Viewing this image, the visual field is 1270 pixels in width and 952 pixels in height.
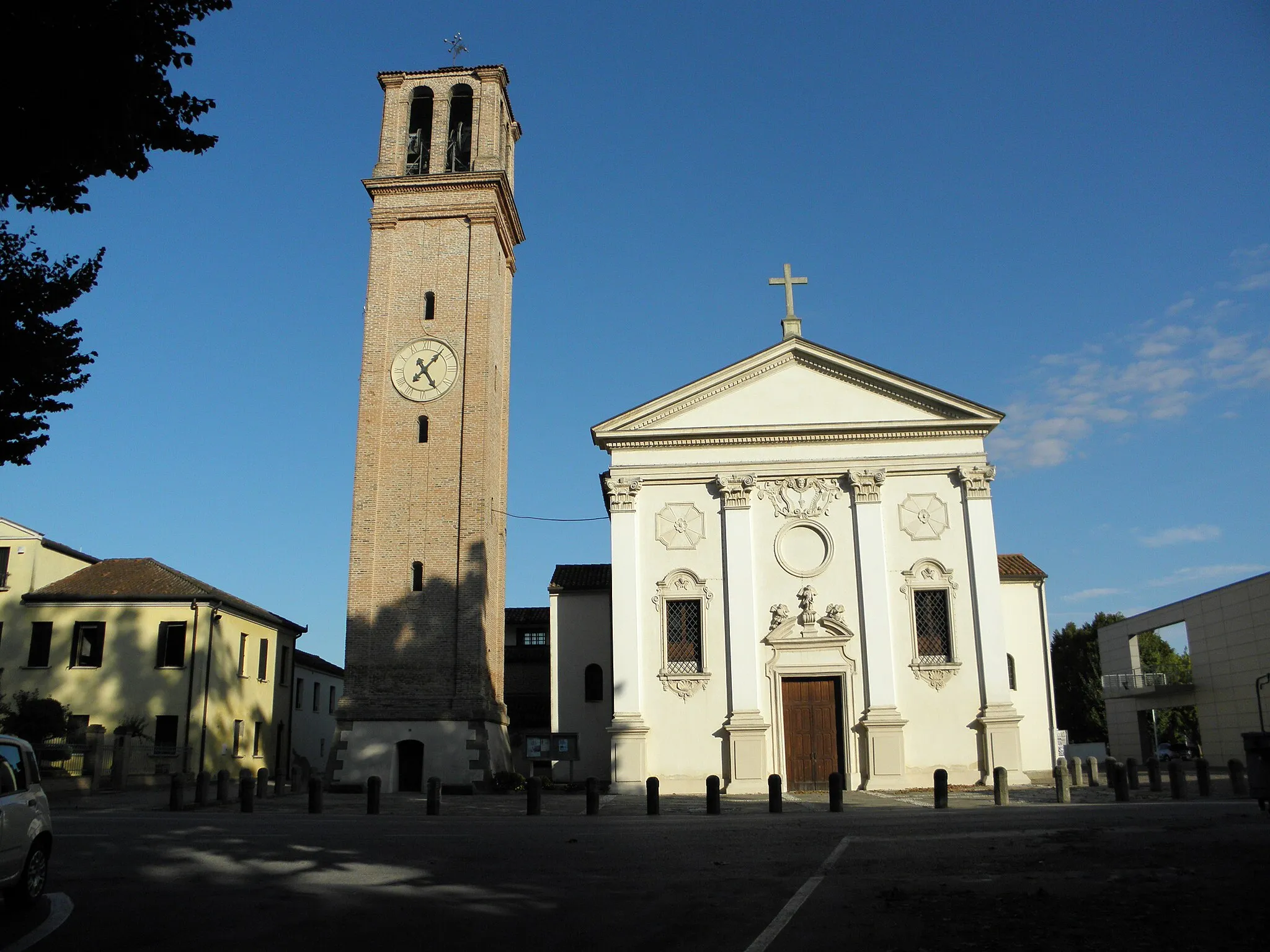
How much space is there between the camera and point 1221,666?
3862 cm

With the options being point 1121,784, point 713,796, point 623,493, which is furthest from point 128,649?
point 1121,784

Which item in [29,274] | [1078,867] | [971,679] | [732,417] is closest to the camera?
[1078,867]

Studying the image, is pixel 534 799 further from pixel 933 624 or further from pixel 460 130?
pixel 460 130

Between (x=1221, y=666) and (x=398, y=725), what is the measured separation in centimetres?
3008

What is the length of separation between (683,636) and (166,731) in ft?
61.8

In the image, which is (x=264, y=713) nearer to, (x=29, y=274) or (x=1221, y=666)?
(x=29, y=274)

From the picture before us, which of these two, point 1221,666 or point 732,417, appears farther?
point 1221,666

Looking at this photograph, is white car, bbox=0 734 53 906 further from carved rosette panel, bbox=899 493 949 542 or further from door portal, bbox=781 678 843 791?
carved rosette panel, bbox=899 493 949 542

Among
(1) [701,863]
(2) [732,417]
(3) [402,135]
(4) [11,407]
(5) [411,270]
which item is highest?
(3) [402,135]

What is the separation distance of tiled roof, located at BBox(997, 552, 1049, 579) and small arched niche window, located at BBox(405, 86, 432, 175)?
21263 mm

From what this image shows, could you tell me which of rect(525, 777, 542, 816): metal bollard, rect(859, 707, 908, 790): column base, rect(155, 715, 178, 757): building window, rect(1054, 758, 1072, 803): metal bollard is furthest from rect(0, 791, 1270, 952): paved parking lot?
rect(155, 715, 178, 757): building window

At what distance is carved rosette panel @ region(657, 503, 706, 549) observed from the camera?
28141 millimetres

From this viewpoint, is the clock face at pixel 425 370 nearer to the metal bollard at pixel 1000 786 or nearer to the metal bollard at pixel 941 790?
the metal bollard at pixel 941 790

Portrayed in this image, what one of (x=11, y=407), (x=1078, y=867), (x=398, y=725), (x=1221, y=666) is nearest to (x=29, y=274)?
(x=11, y=407)
